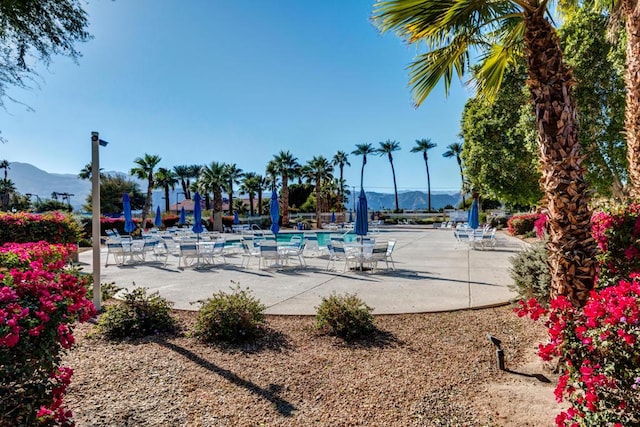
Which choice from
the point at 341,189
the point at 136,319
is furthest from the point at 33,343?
the point at 341,189

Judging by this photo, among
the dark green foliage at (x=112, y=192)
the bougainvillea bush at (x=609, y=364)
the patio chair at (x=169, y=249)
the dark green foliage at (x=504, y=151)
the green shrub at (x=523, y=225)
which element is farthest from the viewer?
the dark green foliage at (x=112, y=192)

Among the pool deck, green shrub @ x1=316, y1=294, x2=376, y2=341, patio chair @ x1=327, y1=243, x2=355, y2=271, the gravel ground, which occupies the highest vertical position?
patio chair @ x1=327, y1=243, x2=355, y2=271

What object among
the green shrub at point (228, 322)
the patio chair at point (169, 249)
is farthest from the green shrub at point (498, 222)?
the green shrub at point (228, 322)

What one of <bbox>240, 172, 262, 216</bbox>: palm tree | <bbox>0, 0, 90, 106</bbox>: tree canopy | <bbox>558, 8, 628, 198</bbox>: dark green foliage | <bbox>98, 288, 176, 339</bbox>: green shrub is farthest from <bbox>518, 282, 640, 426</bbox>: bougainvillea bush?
<bbox>240, 172, 262, 216</bbox>: palm tree

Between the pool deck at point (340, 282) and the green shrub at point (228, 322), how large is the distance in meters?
Answer: 1.16

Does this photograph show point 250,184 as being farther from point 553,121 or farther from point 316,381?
point 553,121

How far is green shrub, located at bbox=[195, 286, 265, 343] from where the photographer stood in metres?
4.67

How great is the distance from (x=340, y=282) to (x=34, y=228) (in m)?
8.29

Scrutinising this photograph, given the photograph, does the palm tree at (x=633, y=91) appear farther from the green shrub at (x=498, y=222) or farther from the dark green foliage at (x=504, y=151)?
the green shrub at (x=498, y=222)

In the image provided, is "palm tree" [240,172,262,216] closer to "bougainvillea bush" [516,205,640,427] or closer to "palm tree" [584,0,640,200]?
"palm tree" [584,0,640,200]

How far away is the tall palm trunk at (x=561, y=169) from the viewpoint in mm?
3518

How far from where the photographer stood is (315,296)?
279 inches

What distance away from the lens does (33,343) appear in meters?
2.14

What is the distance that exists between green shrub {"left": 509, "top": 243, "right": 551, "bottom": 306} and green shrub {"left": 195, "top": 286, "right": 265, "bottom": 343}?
3.95m
